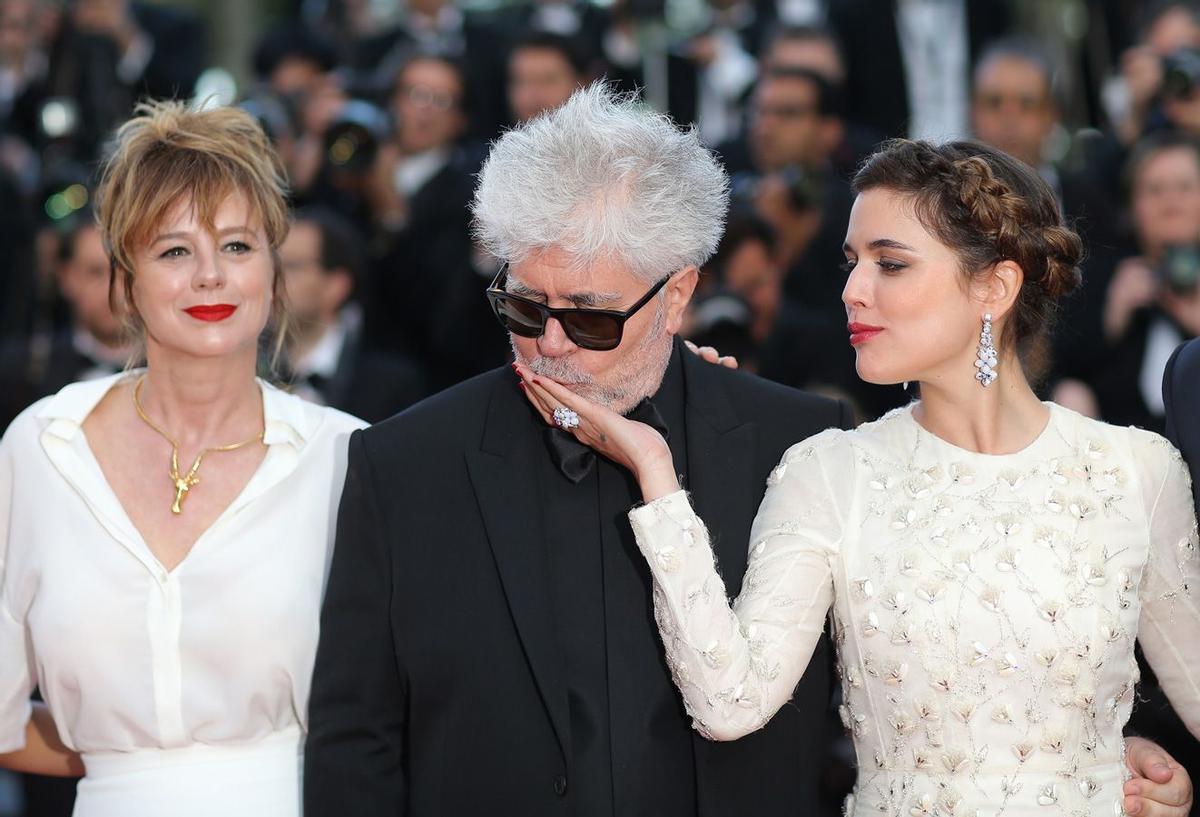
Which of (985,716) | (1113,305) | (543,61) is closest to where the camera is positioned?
(985,716)

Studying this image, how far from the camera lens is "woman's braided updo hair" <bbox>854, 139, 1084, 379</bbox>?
3297 mm

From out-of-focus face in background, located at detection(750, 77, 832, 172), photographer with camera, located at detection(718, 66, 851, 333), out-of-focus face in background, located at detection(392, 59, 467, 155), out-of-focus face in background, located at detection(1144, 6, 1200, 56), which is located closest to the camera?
photographer with camera, located at detection(718, 66, 851, 333)

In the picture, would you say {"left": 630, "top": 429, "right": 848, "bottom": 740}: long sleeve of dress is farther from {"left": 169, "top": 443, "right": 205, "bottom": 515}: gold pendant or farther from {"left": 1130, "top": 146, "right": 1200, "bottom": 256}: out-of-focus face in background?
{"left": 1130, "top": 146, "right": 1200, "bottom": 256}: out-of-focus face in background

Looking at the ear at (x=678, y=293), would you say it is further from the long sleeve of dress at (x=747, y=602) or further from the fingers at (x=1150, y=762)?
the fingers at (x=1150, y=762)

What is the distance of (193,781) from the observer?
3.65m

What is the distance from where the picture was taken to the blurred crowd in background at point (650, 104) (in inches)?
241

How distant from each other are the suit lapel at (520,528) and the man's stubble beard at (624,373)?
0.56 feet

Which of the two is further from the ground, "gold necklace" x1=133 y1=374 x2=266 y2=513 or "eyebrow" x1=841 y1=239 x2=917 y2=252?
"eyebrow" x1=841 y1=239 x2=917 y2=252

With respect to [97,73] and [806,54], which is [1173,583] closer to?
[806,54]

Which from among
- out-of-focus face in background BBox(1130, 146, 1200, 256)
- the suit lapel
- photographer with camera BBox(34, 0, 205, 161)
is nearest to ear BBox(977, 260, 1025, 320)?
the suit lapel

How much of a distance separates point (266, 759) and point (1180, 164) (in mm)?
4030

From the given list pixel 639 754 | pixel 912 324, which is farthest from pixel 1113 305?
pixel 639 754

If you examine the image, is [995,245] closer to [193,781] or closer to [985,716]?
[985,716]

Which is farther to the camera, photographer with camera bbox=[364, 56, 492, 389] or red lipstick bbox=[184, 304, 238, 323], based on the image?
photographer with camera bbox=[364, 56, 492, 389]
